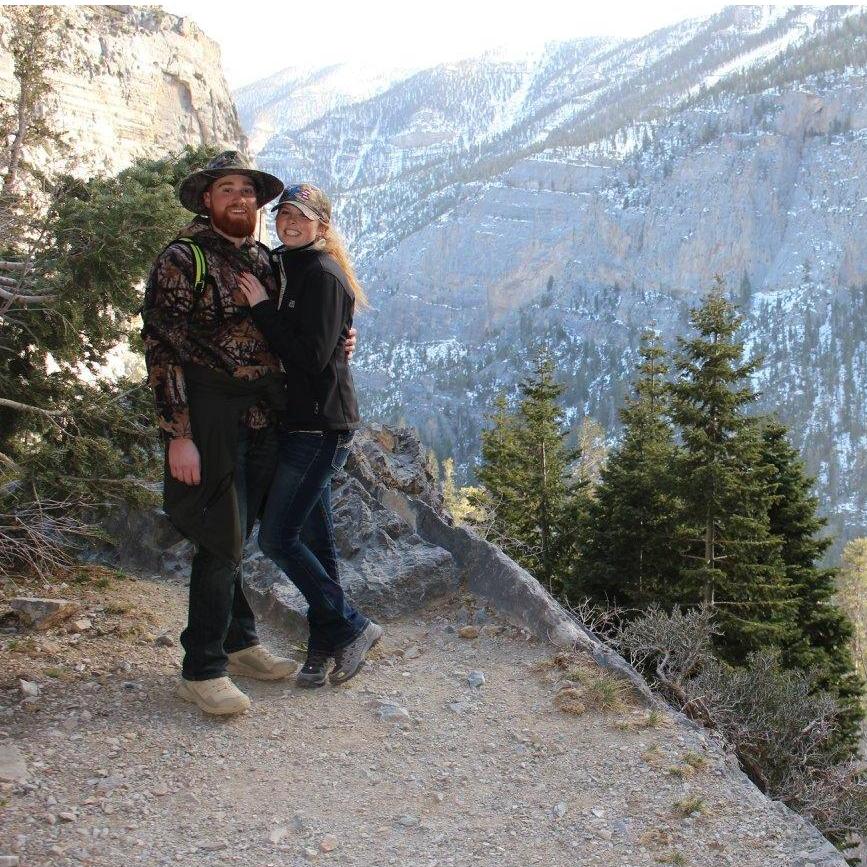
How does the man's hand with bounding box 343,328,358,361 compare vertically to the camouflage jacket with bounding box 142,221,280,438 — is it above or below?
below

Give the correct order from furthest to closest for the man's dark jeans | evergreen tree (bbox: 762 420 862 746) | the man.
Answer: evergreen tree (bbox: 762 420 862 746) < the man's dark jeans < the man

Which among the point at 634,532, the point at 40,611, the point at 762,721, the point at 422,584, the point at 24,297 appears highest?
the point at 24,297

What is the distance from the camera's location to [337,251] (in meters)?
3.93

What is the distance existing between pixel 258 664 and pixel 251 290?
2.04 meters

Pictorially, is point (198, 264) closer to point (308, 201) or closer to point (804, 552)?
point (308, 201)

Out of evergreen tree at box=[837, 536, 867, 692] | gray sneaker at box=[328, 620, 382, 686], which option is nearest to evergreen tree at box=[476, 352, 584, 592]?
gray sneaker at box=[328, 620, 382, 686]

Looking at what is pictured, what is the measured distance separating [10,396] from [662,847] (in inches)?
228

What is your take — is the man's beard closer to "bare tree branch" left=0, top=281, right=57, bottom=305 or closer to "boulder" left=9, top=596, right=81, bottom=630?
"boulder" left=9, top=596, right=81, bottom=630

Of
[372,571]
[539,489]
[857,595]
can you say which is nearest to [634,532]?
[539,489]

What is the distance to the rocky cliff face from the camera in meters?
58.2

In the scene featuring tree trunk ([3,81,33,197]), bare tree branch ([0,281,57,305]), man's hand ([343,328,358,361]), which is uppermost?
tree trunk ([3,81,33,197])

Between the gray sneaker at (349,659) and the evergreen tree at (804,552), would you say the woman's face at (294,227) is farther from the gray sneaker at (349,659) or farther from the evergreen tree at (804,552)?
the evergreen tree at (804,552)

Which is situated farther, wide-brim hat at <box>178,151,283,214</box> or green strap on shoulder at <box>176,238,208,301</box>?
wide-brim hat at <box>178,151,283,214</box>

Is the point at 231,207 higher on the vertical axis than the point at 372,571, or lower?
higher
